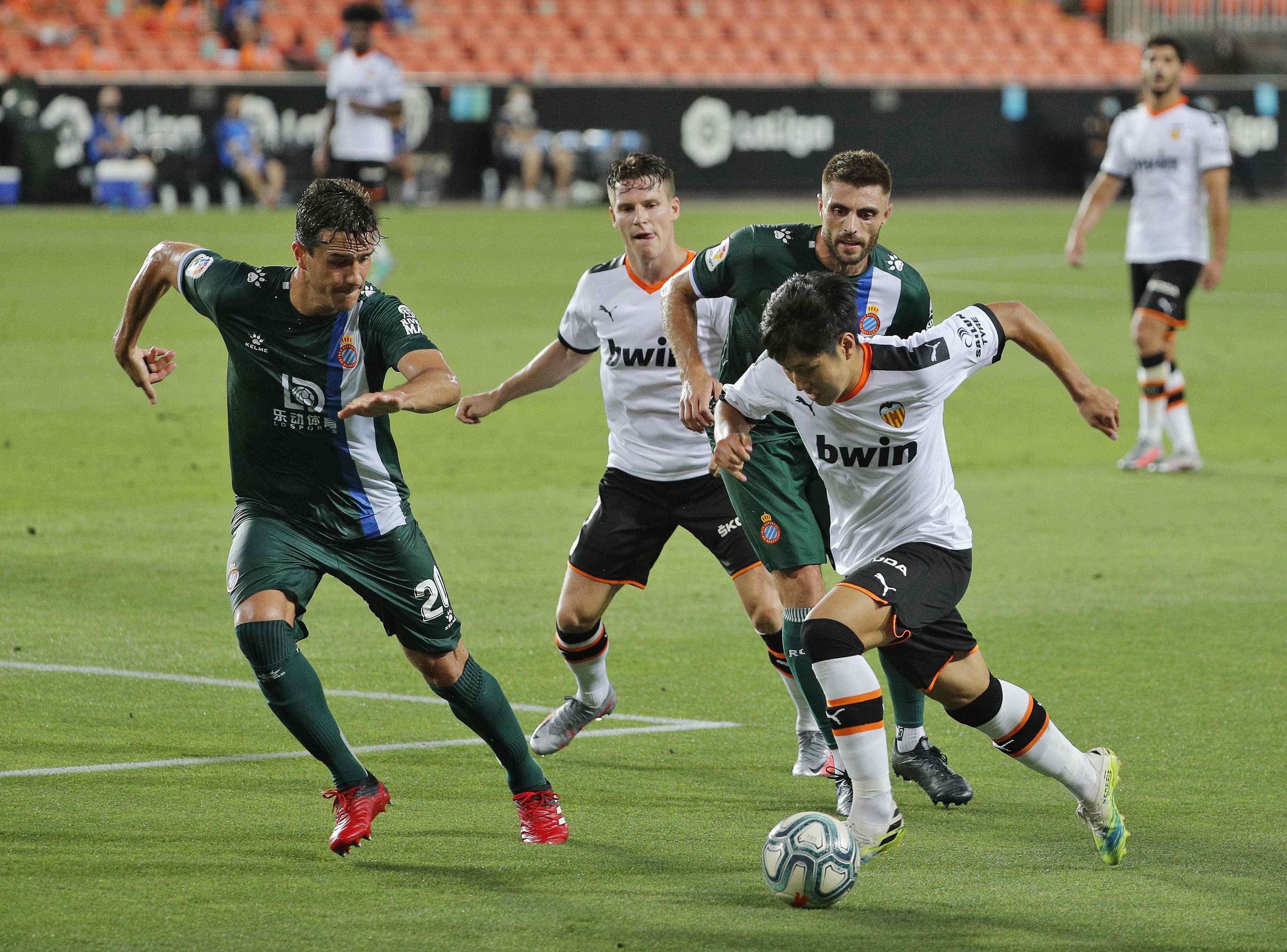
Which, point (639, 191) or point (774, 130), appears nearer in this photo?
point (639, 191)

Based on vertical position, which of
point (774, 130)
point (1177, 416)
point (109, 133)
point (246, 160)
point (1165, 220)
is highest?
point (1165, 220)

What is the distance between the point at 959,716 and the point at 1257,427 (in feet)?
30.9

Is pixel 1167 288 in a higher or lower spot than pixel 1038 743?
lower

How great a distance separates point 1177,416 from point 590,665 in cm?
678

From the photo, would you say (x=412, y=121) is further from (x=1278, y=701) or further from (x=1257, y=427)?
(x=1278, y=701)

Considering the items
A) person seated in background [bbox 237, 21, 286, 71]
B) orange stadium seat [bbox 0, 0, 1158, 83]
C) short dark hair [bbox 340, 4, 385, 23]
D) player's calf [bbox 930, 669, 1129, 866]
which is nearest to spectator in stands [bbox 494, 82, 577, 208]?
orange stadium seat [bbox 0, 0, 1158, 83]

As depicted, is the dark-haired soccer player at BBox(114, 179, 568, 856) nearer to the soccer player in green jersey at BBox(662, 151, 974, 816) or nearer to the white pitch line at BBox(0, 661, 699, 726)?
the soccer player in green jersey at BBox(662, 151, 974, 816)

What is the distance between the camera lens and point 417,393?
4.99 metres

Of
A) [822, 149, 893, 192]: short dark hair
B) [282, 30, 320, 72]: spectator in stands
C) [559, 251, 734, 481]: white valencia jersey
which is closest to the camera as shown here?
[822, 149, 893, 192]: short dark hair

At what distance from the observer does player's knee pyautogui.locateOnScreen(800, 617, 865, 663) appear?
16.5 ft

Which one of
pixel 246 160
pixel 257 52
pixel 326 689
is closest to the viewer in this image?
pixel 326 689

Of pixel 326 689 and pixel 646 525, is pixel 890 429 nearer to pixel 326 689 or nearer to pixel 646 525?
pixel 646 525

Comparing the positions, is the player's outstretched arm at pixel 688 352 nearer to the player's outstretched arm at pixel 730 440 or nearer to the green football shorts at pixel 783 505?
the player's outstretched arm at pixel 730 440

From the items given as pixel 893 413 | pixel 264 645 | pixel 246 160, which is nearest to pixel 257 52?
pixel 246 160
